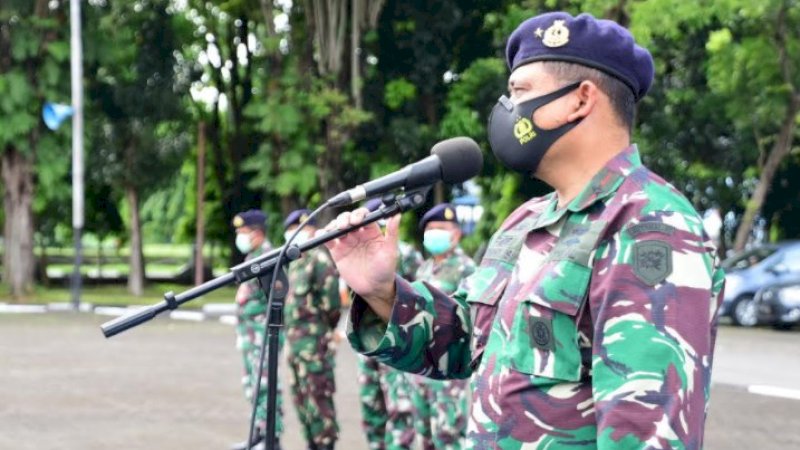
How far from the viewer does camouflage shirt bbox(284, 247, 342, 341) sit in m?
9.01

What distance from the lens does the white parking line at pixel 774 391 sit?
12883mm

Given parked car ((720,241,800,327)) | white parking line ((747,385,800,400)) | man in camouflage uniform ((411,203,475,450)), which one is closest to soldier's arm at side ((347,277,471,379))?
man in camouflage uniform ((411,203,475,450))

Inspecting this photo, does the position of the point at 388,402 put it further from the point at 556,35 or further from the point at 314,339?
the point at 556,35

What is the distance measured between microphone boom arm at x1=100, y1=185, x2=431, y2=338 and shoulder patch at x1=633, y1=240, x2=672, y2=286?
2.09 feet

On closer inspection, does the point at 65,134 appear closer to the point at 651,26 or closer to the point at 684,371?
the point at 651,26

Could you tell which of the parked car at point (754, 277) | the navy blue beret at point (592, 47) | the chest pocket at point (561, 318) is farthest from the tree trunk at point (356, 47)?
the chest pocket at point (561, 318)

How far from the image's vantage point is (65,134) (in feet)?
91.4

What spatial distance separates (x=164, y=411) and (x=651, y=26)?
13.4 meters

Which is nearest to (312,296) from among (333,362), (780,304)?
(333,362)

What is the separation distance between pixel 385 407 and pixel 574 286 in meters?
6.57

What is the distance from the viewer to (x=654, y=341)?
Result: 2363mm

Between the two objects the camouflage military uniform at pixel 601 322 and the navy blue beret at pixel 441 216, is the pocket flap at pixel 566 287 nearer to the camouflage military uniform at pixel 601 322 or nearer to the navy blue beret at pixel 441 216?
the camouflage military uniform at pixel 601 322

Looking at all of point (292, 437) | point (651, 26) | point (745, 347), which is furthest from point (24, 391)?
point (651, 26)

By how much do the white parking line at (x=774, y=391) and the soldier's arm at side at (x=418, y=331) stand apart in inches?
409
